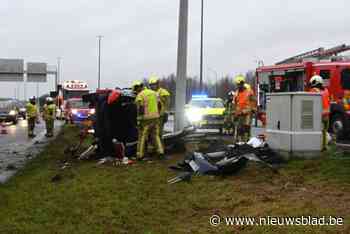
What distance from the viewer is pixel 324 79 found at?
17719 millimetres

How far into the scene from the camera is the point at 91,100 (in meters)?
13.5

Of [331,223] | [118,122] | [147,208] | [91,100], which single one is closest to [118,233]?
[147,208]

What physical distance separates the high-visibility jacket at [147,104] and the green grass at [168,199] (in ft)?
6.35

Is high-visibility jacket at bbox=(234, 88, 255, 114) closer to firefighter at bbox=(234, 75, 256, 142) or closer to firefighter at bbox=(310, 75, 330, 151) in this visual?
firefighter at bbox=(234, 75, 256, 142)

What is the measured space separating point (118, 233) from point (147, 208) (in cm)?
110

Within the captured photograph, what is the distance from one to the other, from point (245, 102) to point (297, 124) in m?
3.01

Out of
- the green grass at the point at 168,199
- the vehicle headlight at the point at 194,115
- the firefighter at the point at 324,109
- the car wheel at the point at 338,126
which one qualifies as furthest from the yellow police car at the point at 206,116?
the green grass at the point at 168,199

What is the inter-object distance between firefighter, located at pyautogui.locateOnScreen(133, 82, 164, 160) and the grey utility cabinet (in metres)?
2.67

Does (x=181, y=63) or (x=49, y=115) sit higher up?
(x=181, y=63)

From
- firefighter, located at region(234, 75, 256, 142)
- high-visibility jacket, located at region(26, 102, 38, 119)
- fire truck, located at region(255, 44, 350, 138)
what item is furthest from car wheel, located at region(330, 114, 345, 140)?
high-visibility jacket, located at region(26, 102, 38, 119)

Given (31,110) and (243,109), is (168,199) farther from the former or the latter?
(31,110)

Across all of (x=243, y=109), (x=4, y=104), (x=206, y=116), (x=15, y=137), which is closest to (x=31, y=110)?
(x=15, y=137)

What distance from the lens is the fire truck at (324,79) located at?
16.9 metres

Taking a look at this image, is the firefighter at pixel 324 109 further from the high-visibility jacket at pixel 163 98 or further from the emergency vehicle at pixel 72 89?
the emergency vehicle at pixel 72 89
